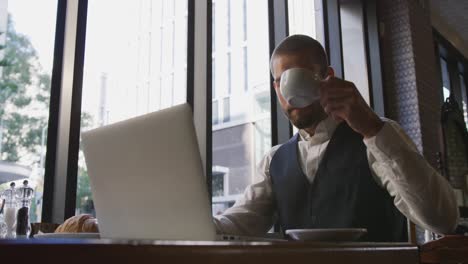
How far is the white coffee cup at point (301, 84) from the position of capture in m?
1.20

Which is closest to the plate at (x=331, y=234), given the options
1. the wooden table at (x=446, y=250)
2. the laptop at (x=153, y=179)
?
the wooden table at (x=446, y=250)

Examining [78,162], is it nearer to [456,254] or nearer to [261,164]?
[261,164]

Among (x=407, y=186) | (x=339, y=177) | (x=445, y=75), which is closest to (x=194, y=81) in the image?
(x=339, y=177)

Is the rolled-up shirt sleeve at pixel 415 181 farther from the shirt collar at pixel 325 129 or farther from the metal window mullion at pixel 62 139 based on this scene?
the metal window mullion at pixel 62 139

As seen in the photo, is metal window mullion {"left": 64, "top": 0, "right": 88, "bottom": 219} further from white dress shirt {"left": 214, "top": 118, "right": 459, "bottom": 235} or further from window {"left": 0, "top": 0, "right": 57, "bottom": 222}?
white dress shirt {"left": 214, "top": 118, "right": 459, "bottom": 235}

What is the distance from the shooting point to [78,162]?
180cm

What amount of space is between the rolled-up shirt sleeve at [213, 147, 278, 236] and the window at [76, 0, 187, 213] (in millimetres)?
589

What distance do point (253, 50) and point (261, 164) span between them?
1351 mm

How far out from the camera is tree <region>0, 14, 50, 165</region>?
1.67 metres

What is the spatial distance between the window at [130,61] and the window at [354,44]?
1.88m

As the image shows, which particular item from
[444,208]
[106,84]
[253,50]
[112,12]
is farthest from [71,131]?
[253,50]

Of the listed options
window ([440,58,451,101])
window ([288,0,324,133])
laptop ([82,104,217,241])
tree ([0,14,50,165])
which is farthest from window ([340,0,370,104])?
laptop ([82,104,217,241])

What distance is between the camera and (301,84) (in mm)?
1201

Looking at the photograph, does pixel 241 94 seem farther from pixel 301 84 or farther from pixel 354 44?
pixel 301 84
